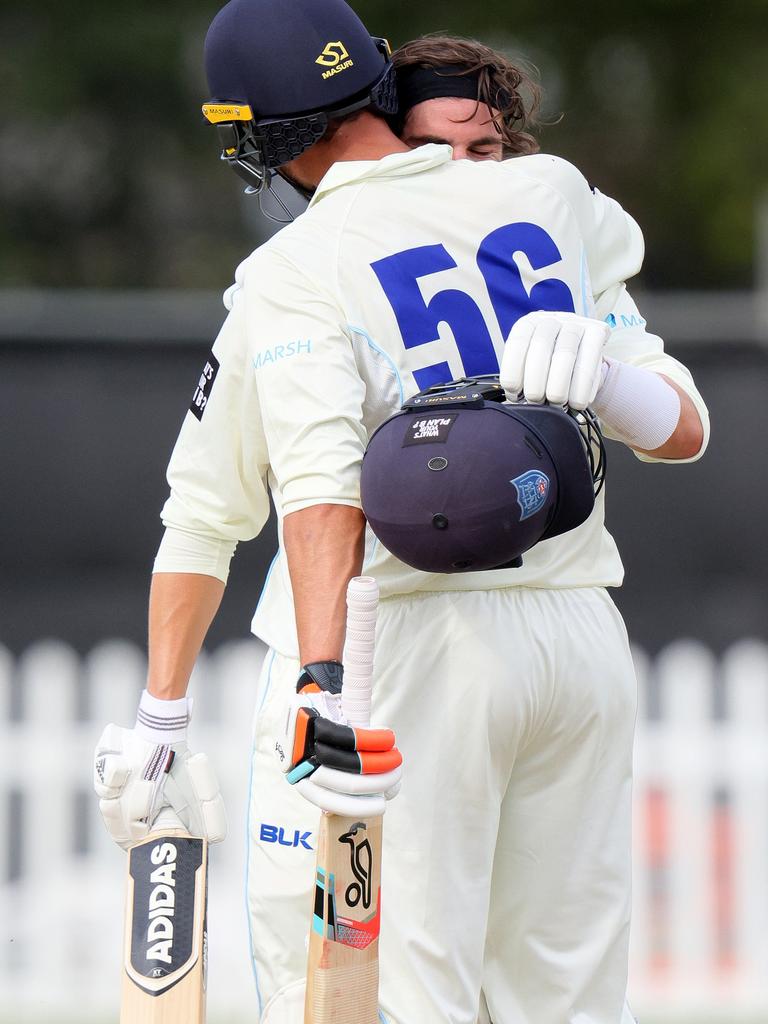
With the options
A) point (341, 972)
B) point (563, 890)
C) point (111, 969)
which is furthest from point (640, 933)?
point (341, 972)

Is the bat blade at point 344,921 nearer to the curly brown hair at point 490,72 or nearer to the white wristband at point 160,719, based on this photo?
the white wristband at point 160,719

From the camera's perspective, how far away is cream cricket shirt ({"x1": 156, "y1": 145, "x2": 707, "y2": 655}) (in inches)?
94.3

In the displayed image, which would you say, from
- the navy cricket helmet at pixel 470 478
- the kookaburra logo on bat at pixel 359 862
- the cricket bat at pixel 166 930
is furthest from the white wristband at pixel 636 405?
the cricket bat at pixel 166 930

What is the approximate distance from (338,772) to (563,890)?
63cm

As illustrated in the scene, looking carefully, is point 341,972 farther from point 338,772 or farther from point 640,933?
point 640,933

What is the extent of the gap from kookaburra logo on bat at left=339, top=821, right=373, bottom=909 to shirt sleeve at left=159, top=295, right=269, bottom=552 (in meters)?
0.70

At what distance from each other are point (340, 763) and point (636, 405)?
0.75 meters

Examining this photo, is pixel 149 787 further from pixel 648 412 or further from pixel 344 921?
pixel 648 412

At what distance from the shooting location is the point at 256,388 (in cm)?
256

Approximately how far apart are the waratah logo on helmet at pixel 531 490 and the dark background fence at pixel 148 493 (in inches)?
178

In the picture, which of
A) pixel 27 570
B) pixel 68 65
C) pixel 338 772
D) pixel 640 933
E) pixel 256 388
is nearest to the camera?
pixel 338 772

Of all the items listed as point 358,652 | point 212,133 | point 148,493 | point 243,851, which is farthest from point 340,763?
point 212,133

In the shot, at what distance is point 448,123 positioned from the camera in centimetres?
279

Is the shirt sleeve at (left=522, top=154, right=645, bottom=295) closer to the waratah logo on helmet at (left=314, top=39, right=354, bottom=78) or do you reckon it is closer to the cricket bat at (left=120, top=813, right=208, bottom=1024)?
the waratah logo on helmet at (left=314, top=39, right=354, bottom=78)
